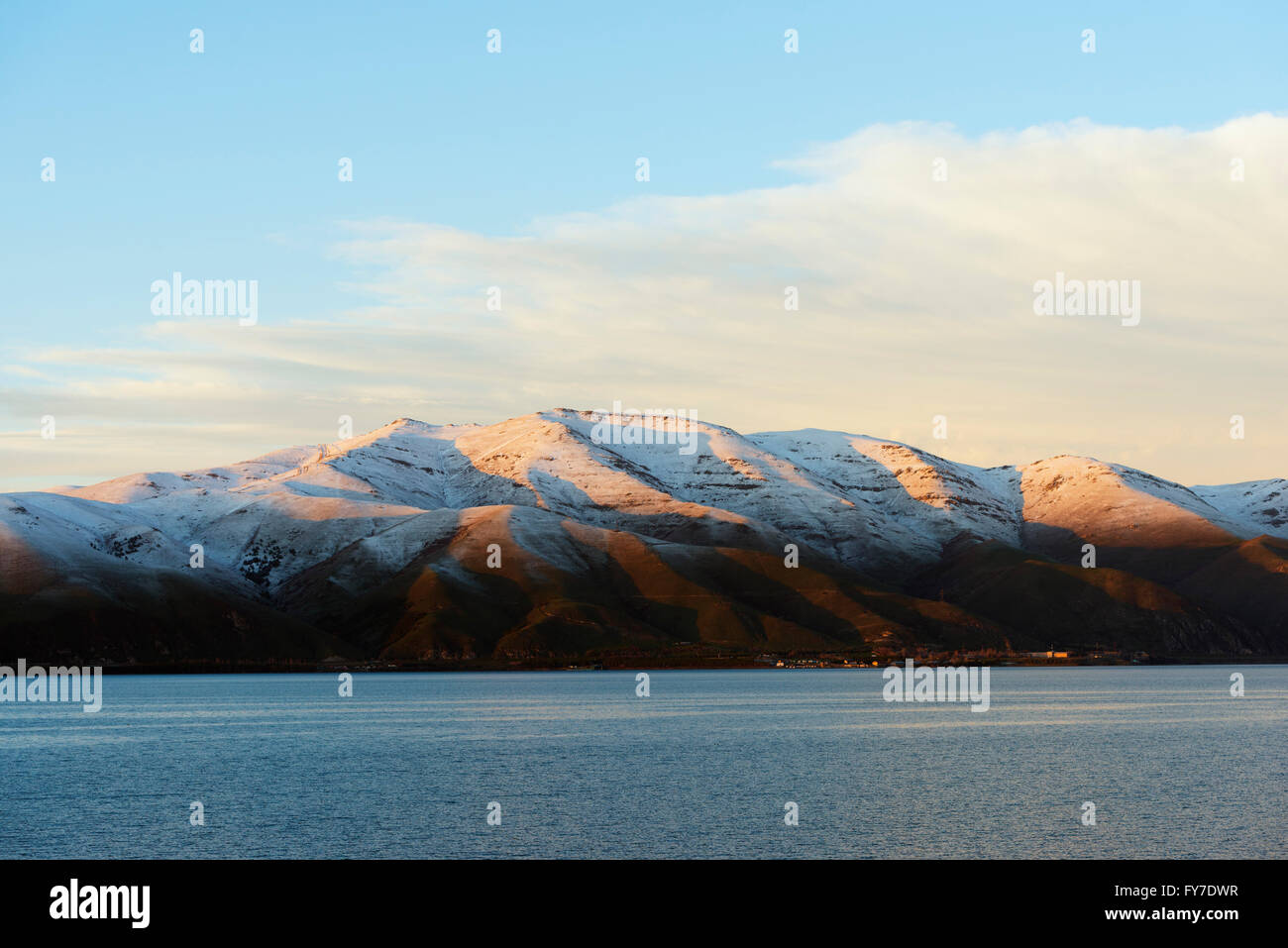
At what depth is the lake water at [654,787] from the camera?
232 ft

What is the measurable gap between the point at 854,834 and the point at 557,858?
16329 mm

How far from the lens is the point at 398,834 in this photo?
2931 inches

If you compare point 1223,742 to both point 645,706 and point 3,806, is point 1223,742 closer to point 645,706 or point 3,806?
point 645,706

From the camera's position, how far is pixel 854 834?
72625mm

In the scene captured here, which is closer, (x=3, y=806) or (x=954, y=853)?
(x=954, y=853)

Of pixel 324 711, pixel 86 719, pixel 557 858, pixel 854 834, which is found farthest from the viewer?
pixel 324 711

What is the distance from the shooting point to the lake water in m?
70.8

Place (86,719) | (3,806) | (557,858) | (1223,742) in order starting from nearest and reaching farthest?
1. (557,858)
2. (3,806)
3. (1223,742)
4. (86,719)

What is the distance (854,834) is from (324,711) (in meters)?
131

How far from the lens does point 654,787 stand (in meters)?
93.2
